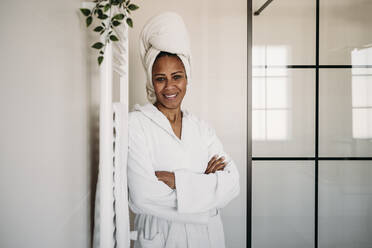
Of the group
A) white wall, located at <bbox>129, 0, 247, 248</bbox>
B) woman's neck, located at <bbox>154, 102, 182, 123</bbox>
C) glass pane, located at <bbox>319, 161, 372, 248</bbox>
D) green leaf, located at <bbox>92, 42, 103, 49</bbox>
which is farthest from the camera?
white wall, located at <bbox>129, 0, 247, 248</bbox>

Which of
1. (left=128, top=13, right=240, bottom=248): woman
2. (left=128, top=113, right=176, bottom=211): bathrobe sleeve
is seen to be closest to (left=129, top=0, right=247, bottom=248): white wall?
(left=128, top=13, right=240, bottom=248): woman

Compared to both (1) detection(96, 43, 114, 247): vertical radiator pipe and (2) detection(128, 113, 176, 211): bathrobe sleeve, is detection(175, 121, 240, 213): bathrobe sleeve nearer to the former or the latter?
(2) detection(128, 113, 176, 211): bathrobe sleeve

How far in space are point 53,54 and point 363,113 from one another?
1.39 m

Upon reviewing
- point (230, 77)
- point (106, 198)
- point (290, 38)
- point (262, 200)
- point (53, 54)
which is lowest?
point (262, 200)

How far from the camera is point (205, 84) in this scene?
2.05m

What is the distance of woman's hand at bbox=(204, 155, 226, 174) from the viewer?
1536mm

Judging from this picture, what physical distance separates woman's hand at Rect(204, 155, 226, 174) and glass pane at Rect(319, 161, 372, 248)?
1.96ft

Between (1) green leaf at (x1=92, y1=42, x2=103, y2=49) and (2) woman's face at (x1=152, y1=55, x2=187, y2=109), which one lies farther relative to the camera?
(2) woman's face at (x1=152, y1=55, x2=187, y2=109)

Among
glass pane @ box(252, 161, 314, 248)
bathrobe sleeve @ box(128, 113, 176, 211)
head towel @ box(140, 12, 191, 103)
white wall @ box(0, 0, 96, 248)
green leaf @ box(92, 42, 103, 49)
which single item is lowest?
glass pane @ box(252, 161, 314, 248)

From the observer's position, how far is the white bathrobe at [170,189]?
1312 mm

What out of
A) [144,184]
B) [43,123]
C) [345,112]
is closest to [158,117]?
[144,184]

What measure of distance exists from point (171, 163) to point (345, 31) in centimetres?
113

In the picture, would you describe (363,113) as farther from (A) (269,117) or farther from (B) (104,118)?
(B) (104,118)

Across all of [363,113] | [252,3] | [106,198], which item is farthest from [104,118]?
[252,3]
